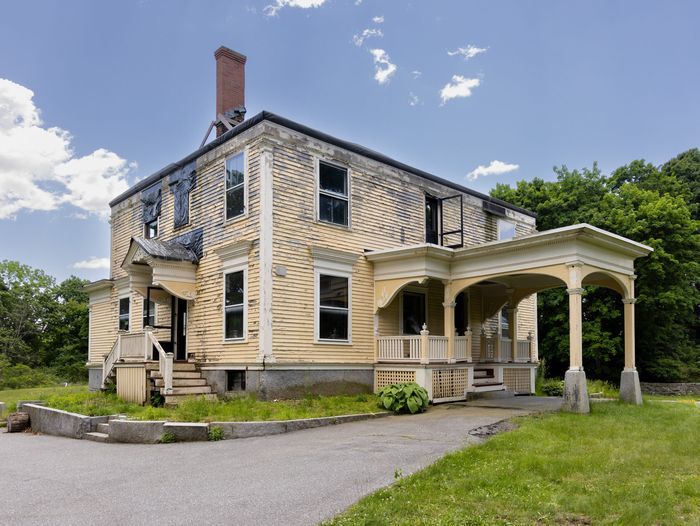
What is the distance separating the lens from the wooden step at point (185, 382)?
1423 cm

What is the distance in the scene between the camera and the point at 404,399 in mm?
13695

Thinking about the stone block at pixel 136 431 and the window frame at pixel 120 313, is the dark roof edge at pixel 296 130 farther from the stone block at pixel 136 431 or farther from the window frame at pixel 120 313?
the stone block at pixel 136 431

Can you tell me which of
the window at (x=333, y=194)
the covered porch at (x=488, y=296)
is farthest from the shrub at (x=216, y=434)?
the window at (x=333, y=194)

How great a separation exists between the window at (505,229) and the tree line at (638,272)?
10.1 m

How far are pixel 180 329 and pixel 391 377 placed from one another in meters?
6.23

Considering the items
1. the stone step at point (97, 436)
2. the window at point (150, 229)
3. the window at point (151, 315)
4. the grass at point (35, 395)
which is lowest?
the grass at point (35, 395)

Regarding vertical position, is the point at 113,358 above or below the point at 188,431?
above

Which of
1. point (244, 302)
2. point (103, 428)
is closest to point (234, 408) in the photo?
point (103, 428)

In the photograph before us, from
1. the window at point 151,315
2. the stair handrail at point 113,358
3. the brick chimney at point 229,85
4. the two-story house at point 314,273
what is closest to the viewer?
the two-story house at point 314,273

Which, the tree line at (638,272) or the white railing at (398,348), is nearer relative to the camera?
the white railing at (398,348)

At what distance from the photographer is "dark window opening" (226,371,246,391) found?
14.6 m

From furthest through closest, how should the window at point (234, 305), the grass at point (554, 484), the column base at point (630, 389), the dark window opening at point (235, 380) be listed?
the window at point (234, 305) → the dark window opening at point (235, 380) → the column base at point (630, 389) → the grass at point (554, 484)

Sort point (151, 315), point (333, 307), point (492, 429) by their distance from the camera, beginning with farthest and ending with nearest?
point (151, 315), point (333, 307), point (492, 429)

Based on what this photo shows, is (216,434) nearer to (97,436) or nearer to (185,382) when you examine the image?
(97,436)
